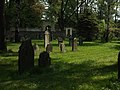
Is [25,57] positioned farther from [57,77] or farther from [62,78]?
[62,78]

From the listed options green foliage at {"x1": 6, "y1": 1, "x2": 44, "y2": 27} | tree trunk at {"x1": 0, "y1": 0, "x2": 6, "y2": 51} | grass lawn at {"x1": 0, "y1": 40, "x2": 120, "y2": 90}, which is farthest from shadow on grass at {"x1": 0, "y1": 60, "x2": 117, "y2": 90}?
green foliage at {"x1": 6, "y1": 1, "x2": 44, "y2": 27}

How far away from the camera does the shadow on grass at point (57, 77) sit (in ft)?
38.0

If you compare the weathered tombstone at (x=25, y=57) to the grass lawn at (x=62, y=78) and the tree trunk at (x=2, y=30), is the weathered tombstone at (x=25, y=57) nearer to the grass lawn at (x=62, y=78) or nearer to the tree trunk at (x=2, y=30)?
the grass lawn at (x=62, y=78)

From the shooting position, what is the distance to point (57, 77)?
13203 millimetres

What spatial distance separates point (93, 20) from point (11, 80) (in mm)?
39891

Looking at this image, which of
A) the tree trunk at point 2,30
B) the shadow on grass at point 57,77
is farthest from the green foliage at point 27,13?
the shadow on grass at point 57,77

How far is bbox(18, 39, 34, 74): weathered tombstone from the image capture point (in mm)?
14625

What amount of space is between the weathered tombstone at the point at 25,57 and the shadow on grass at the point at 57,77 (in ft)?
1.06

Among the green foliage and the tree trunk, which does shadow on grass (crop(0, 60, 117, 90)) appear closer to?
the tree trunk

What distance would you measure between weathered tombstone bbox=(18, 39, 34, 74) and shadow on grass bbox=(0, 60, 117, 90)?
323 mm

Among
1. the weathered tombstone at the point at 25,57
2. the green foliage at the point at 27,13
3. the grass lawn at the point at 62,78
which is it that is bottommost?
the grass lawn at the point at 62,78

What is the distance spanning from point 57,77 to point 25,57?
7.24 feet

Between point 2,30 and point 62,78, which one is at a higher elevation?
point 2,30

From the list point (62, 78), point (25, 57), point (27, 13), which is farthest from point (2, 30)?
point (27, 13)
